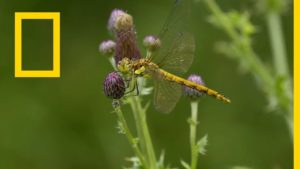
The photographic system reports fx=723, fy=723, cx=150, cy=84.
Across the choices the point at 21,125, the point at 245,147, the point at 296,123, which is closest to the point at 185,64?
the point at 296,123

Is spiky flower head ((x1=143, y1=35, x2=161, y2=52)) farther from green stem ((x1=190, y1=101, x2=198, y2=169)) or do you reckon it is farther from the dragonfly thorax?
green stem ((x1=190, y1=101, x2=198, y2=169))

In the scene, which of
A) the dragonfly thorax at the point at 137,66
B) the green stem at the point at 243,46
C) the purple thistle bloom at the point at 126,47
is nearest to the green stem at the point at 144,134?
the dragonfly thorax at the point at 137,66

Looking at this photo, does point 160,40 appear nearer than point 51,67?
Yes

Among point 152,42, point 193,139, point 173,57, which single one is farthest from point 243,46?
point 193,139

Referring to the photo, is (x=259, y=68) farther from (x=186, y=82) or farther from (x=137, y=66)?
(x=137, y=66)

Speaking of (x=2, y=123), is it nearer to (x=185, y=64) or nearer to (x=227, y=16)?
(x=227, y=16)

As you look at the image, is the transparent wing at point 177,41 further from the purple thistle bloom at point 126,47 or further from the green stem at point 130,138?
the green stem at point 130,138
